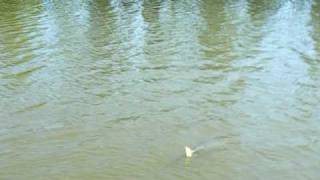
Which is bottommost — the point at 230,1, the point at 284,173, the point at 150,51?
the point at 230,1

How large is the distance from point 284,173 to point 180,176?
138 centimetres

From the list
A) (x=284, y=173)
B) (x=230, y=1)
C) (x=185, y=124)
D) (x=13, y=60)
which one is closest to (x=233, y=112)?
(x=185, y=124)

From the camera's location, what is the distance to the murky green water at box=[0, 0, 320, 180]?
26.7 feet

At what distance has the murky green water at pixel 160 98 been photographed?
8141 mm

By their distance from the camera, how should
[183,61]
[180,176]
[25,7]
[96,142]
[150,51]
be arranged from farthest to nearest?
[25,7] → [150,51] → [183,61] → [96,142] → [180,176]

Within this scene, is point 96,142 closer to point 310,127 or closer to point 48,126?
point 48,126

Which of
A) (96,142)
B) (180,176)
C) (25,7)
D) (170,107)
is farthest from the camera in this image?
(25,7)

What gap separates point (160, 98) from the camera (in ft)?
35.5

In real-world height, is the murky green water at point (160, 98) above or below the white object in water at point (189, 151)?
below

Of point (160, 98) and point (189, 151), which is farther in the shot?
point (160, 98)

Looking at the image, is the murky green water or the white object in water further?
the white object in water

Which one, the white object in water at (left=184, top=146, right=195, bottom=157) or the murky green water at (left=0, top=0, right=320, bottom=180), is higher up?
the white object in water at (left=184, top=146, right=195, bottom=157)

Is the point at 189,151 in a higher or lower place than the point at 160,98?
higher

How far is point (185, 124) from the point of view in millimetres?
9500
